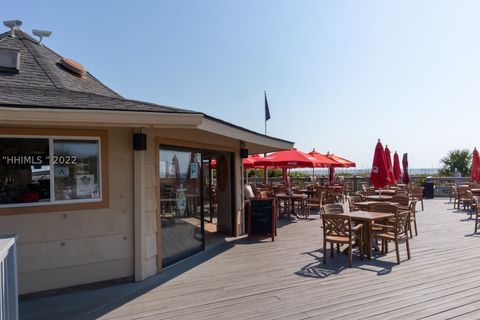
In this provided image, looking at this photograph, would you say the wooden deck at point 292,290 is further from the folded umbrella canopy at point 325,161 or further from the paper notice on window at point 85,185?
the folded umbrella canopy at point 325,161

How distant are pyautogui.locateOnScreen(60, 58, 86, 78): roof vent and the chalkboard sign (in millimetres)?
4318

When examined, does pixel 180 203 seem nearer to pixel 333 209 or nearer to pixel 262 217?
pixel 262 217

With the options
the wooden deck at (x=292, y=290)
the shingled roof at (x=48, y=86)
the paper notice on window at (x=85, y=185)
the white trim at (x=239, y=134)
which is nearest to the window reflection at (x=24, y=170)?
the paper notice on window at (x=85, y=185)

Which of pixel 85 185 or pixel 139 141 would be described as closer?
pixel 85 185

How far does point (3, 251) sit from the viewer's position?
210cm

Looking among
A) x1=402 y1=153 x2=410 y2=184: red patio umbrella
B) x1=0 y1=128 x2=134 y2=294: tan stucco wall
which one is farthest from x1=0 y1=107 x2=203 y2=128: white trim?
x1=402 y1=153 x2=410 y2=184: red patio umbrella

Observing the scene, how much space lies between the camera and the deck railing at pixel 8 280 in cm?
213

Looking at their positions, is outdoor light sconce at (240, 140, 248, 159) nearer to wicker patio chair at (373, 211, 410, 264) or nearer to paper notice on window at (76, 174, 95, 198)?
wicker patio chair at (373, 211, 410, 264)

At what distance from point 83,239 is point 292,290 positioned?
2.83 meters

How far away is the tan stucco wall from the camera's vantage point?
423 centimetres

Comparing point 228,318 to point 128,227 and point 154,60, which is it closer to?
point 128,227

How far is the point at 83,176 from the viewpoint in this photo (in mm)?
4609

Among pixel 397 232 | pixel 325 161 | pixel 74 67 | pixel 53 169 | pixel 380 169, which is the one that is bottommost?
pixel 397 232

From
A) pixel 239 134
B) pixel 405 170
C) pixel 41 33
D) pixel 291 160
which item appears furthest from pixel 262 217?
pixel 405 170
